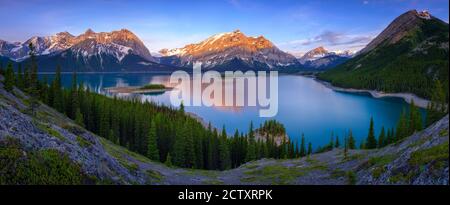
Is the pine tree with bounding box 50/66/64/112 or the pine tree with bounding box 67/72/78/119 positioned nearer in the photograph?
the pine tree with bounding box 50/66/64/112

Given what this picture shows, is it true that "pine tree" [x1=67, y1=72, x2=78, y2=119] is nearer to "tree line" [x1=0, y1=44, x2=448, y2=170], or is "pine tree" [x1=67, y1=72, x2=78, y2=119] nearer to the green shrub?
"tree line" [x1=0, y1=44, x2=448, y2=170]

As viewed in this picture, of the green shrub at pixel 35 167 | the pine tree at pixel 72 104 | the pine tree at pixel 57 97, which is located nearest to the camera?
the green shrub at pixel 35 167

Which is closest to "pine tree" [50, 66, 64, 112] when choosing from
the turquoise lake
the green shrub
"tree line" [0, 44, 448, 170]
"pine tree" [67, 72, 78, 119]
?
"tree line" [0, 44, 448, 170]

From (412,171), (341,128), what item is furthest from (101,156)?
(341,128)

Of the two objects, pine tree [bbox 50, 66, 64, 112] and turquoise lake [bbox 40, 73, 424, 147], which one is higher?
pine tree [bbox 50, 66, 64, 112]

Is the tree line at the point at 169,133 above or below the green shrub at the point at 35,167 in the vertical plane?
below

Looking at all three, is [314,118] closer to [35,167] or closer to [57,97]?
[57,97]

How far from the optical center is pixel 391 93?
193125 mm

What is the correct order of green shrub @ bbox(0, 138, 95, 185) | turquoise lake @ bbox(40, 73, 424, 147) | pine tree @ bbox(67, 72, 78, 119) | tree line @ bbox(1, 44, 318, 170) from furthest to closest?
turquoise lake @ bbox(40, 73, 424, 147)
pine tree @ bbox(67, 72, 78, 119)
tree line @ bbox(1, 44, 318, 170)
green shrub @ bbox(0, 138, 95, 185)

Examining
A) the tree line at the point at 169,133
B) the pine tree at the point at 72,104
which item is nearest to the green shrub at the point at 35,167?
the tree line at the point at 169,133

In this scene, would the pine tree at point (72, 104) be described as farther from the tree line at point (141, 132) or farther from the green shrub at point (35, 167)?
the green shrub at point (35, 167)

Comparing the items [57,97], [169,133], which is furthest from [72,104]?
[169,133]

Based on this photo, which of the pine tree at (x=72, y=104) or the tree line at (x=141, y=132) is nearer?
the tree line at (x=141, y=132)
